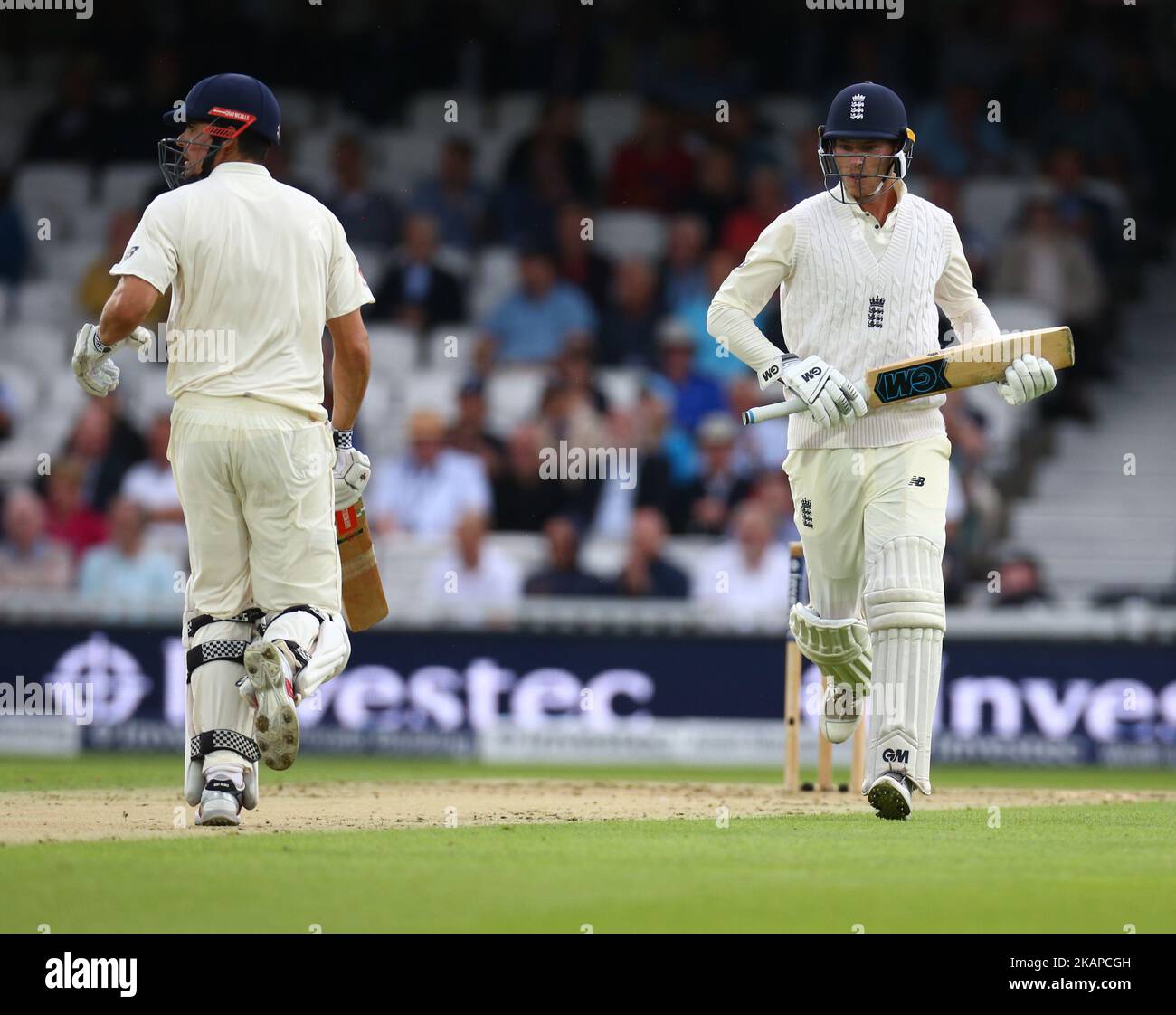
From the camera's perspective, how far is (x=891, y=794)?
627 cm

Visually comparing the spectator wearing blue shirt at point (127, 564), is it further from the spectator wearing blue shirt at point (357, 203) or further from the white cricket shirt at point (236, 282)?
the white cricket shirt at point (236, 282)

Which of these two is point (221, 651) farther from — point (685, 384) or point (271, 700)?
point (685, 384)

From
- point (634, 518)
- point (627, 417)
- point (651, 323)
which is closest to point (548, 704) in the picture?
point (634, 518)

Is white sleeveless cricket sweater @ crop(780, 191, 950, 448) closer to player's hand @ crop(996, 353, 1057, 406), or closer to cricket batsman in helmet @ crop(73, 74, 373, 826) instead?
player's hand @ crop(996, 353, 1057, 406)

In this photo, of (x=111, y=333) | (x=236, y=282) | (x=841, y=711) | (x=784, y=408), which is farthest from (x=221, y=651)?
(x=841, y=711)

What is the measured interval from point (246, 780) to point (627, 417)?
23.2 feet

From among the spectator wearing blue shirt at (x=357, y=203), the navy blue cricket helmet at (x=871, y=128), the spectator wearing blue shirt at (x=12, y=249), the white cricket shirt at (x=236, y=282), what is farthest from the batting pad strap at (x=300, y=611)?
the spectator wearing blue shirt at (x=12, y=249)

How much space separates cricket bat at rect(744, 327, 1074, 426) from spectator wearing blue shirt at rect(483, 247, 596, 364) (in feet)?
24.6

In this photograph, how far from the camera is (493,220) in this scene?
49.1ft

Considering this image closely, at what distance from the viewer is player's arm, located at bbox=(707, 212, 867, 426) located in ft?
21.1

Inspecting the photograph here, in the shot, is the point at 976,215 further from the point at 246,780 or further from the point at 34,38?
the point at 246,780

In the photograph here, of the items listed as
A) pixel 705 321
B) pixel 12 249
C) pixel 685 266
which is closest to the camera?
pixel 705 321

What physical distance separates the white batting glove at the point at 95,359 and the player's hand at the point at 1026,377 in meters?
2.71

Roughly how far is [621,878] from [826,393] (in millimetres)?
2083
